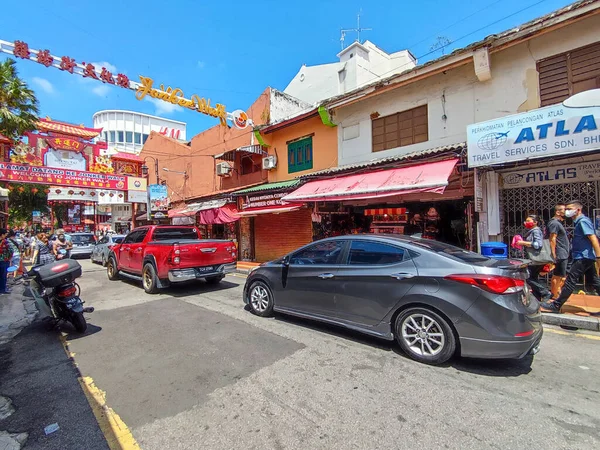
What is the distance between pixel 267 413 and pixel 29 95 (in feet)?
65.8

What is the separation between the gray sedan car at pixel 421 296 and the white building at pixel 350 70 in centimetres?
1787

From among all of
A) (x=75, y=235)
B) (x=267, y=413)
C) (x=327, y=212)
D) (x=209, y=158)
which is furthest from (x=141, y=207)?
(x=267, y=413)

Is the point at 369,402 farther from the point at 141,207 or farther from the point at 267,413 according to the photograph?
the point at 141,207

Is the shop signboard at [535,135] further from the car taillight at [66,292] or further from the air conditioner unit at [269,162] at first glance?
the air conditioner unit at [269,162]

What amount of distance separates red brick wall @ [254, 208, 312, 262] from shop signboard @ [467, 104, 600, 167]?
264 inches

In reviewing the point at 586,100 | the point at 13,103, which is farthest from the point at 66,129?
the point at 586,100

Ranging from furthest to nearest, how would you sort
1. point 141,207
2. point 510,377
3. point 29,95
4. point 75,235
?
point 141,207
point 75,235
point 29,95
point 510,377

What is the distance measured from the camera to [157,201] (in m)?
20.4

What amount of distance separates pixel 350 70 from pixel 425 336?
20.1m

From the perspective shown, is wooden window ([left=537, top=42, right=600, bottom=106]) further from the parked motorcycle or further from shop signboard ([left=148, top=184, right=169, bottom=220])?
shop signboard ([left=148, top=184, right=169, bottom=220])

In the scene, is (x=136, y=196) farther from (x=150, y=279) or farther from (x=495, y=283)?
(x=495, y=283)

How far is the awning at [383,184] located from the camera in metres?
6.91

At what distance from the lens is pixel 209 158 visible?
17.9 metres

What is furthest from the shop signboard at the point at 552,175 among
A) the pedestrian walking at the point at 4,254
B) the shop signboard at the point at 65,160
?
the shop signboard at the point at 65,160
